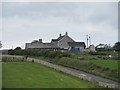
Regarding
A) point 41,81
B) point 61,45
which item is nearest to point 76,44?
point 61,45

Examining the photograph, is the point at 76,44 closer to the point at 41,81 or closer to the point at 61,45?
the point at 61,45

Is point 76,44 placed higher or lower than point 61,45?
higher

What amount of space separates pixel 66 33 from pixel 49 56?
35831 mm

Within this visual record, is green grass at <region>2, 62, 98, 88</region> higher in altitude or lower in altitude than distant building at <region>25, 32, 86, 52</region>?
lower

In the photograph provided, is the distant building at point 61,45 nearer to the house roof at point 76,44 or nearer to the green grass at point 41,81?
the house roof at point 76,44

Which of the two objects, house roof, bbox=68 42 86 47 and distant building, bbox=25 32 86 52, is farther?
house roof, bbox=68 42 86 47

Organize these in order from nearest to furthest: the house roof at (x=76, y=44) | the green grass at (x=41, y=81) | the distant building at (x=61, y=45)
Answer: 1. the green grass at (x=41, y=81)
2. the distant building at (x=61, y=45)
3. the house roof at (x=76, y=44)

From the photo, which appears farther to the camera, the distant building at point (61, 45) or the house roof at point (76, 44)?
the house roof at point (76, 44)

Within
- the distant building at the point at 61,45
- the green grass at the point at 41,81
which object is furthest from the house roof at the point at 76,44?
the green grass at the point at 41,81

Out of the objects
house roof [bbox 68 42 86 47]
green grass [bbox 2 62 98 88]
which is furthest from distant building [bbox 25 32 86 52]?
green grass [bbox 2 62 98 88]

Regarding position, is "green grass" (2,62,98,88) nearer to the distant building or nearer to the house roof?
the distant building

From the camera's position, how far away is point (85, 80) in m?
19.0

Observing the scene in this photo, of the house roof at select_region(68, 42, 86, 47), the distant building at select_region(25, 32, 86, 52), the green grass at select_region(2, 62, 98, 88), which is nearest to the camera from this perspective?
the green grass at select_region(2, 62, 98, 88)

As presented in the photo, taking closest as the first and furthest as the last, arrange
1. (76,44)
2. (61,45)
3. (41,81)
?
(41,81)
(61,45)
(76,44)
